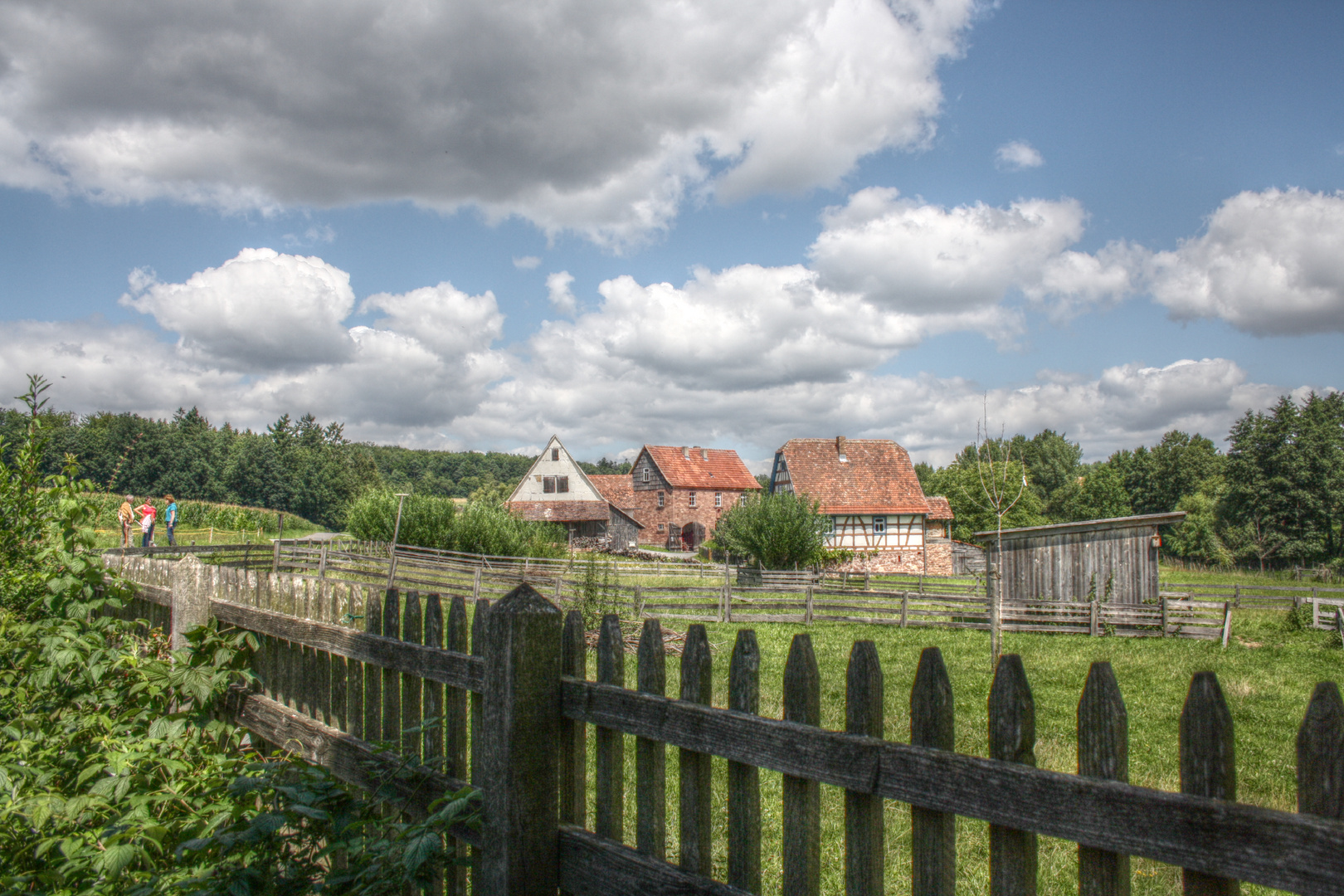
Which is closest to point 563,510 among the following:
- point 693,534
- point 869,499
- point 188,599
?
point 693,534

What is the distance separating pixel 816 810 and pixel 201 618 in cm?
417

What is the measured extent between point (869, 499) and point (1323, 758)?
39690 millimetres

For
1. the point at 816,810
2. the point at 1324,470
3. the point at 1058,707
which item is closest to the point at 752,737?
the point at 816,810

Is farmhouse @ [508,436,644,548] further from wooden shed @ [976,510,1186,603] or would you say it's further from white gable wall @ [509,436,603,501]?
wooden shed @ [976,510,1186,603]

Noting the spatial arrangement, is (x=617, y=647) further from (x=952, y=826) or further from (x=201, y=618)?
(x=201, y=618)

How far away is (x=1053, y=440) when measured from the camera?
94312 mm

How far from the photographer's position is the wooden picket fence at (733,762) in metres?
1.32

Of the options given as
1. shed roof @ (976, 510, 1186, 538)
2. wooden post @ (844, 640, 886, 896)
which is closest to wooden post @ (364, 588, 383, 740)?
wooden post @ (844, 640, 886, 896)

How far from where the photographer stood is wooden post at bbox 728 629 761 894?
199 cm

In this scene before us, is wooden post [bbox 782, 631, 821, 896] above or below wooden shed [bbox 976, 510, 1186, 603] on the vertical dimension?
above

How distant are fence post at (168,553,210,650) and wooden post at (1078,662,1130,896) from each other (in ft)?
15.4

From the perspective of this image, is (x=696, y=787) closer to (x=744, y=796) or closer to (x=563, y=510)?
(x=744, y=796)

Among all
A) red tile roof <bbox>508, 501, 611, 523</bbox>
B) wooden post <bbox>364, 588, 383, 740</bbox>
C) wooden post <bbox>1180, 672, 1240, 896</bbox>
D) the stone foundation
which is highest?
wooden post <bbox>1180, 672, 1240, 896</bbox>

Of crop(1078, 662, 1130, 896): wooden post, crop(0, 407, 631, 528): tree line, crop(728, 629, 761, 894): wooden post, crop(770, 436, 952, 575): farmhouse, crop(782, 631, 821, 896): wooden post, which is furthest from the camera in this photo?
crop(0, 407, 631, 528): tree line
